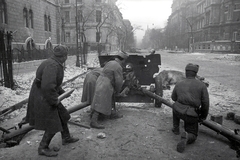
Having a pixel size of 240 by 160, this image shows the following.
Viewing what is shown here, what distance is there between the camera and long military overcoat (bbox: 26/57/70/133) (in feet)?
9.57

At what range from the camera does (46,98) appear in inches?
117

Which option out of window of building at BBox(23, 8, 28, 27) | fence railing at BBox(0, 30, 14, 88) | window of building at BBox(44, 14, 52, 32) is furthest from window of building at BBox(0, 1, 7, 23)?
fence railing at BBox(0, 30, 14, 88)

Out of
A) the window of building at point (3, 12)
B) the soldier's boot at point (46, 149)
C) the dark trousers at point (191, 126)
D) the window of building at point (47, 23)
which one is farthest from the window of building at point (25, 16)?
the dark trousers at point (191, 126)

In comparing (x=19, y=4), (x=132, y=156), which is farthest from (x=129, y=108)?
(x=19, y=4)

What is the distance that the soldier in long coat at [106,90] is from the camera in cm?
436

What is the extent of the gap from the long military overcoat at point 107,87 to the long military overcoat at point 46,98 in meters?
1.30

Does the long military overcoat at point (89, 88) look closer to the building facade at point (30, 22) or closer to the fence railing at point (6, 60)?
the fence railing at point (6, 60)

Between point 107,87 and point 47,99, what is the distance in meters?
1.65

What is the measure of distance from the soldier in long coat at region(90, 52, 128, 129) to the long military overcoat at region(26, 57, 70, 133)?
127cm

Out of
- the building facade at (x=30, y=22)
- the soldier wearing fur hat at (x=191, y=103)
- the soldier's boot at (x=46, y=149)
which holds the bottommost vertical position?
the soldier's boot at (x=46, y=149)

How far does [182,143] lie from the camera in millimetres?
3270

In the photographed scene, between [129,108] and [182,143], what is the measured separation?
2.66 metres

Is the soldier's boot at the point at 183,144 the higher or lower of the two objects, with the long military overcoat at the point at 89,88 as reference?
lower

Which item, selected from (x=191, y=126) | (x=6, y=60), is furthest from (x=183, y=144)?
(x=6, y=60)
